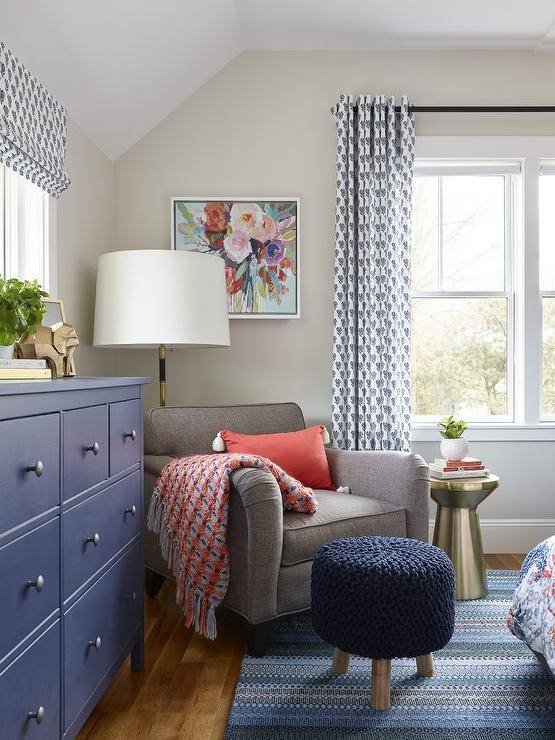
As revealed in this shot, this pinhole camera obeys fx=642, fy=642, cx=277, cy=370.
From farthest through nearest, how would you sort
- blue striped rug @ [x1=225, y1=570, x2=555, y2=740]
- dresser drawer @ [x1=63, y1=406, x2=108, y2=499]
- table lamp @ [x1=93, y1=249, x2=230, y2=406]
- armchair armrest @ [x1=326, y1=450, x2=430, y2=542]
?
table lamp @ [x1=93, y1=249, x2=230, y2=406] < armchair armrest @ [x1=326, y1=450, x2=430, y2=542] < blue striped rug @ [x1=225, y1=570, x2=555, y2=740] < dresser drawer @ [x1=63, y1=406, x2=108, y2=499]

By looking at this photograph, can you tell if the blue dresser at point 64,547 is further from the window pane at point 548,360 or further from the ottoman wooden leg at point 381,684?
the window pane at point 548,360

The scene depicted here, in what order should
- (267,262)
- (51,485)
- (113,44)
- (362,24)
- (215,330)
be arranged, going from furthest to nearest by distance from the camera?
1. (267,262)
2. (362,24)
3. (215,330)
4. (113,44)
5. (51,485)

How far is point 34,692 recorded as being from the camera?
4.43ft

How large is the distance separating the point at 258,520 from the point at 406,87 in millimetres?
2608

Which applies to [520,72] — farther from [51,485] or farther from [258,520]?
[51,485]

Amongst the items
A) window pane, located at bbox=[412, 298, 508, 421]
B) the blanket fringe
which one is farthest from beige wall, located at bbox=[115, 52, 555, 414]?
the blanket fringe

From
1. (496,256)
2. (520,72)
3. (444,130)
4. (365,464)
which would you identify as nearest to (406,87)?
(444,130)

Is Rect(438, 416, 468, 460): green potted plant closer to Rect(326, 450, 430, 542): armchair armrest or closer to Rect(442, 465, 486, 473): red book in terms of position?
Rect(442, 465, 486, 473): red book

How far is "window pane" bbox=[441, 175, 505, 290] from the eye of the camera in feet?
12.2

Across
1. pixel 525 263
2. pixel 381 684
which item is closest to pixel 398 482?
pixel 381 684

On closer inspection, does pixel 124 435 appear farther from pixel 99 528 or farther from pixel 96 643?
pixel 96 643

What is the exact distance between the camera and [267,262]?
352 centimetres

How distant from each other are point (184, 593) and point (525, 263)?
2.54 metres

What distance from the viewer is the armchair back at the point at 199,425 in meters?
2.96
